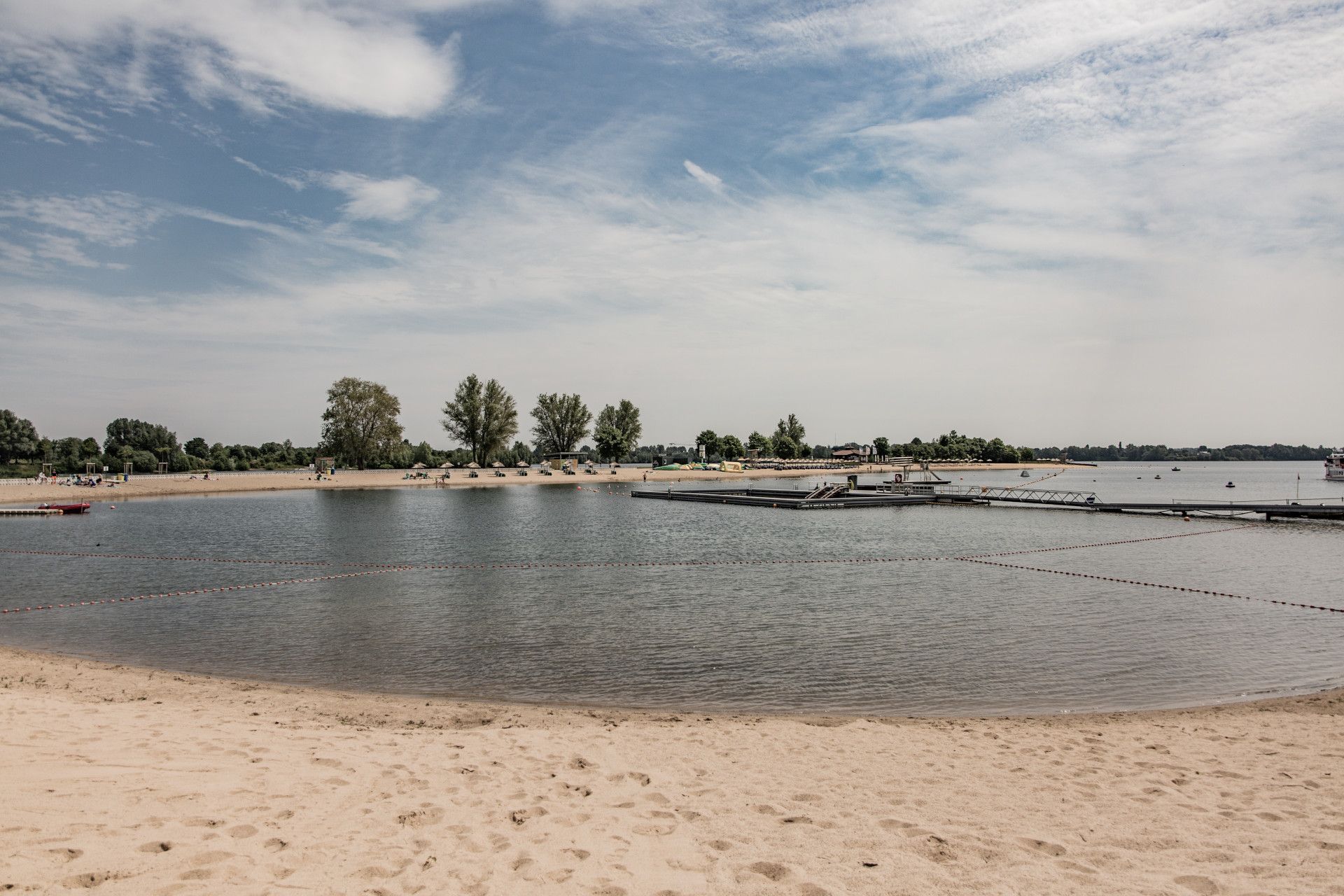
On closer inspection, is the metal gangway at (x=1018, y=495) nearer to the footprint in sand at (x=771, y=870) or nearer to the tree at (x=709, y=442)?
the footprint in sand at (x=771, y=870)

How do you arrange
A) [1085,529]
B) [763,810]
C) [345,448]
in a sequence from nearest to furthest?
1. [763,810]
2. [1085,529]
3. [345,448]

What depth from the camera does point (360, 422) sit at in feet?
360

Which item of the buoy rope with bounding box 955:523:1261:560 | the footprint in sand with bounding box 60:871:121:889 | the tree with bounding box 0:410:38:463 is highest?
the tree with bounding box 0:410:38:463

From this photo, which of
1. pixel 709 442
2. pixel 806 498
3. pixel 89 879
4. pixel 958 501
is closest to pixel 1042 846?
pixel 89 879

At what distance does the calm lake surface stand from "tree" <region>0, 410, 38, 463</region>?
90.9 metres

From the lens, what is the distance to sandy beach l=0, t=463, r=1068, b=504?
223 feet

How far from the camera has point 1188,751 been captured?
919 cm

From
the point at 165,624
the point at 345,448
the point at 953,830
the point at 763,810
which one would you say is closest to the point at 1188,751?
the point at 953,830

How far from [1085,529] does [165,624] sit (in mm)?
46408

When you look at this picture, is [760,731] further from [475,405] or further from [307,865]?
[475,405]

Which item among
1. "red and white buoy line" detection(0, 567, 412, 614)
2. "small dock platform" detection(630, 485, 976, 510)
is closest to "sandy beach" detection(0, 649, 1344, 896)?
"red and white buoy line" detection(0, 567, 412, 614)

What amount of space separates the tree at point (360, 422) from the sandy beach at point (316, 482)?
3328mm

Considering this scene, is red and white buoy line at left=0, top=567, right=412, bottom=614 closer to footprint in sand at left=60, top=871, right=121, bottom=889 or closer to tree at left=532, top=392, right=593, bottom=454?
footprint in sand at left=60, top=871, right=121, bottom=889

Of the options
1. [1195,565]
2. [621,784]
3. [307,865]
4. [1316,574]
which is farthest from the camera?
[1195,565]
